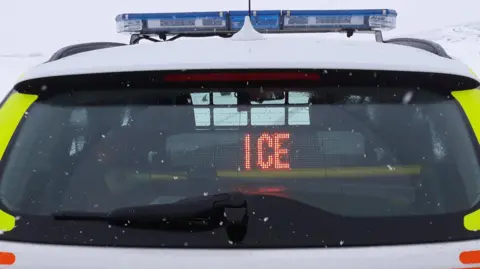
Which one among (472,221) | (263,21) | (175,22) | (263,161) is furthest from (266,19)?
(472,221)

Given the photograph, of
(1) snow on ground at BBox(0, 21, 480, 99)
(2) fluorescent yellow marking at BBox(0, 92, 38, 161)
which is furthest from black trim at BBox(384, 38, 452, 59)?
(1) snow on ground at BBox(0, 21, 480, 99)

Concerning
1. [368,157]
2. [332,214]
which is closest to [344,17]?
[368,157]

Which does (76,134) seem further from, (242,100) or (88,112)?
(242,100)

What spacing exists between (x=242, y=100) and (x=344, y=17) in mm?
4426

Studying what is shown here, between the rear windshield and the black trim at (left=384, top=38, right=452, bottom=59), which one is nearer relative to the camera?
the rear windshield

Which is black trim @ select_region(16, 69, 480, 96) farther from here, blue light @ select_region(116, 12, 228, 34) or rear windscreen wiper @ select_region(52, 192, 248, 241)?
blue light @ select_region(116, 12, 228, 34)

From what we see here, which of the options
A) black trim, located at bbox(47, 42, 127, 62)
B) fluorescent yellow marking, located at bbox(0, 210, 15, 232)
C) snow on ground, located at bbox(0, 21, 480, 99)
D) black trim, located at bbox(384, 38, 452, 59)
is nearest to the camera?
fluorescent yellow marking, located at bbox(0, 210, 15, 232)

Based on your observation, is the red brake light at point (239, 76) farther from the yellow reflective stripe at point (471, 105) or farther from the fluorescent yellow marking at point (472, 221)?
the fluorescent yellow marking at point (472, 221)

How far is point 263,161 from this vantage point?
2.17 metres

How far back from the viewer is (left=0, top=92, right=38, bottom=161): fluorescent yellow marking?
7.15 feet

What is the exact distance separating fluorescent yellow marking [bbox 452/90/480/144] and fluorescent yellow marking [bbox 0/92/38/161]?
4.46 ft

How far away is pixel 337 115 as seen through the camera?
2131 millimetres

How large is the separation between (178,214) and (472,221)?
873 mm

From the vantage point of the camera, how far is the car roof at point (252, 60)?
81.4 inches
